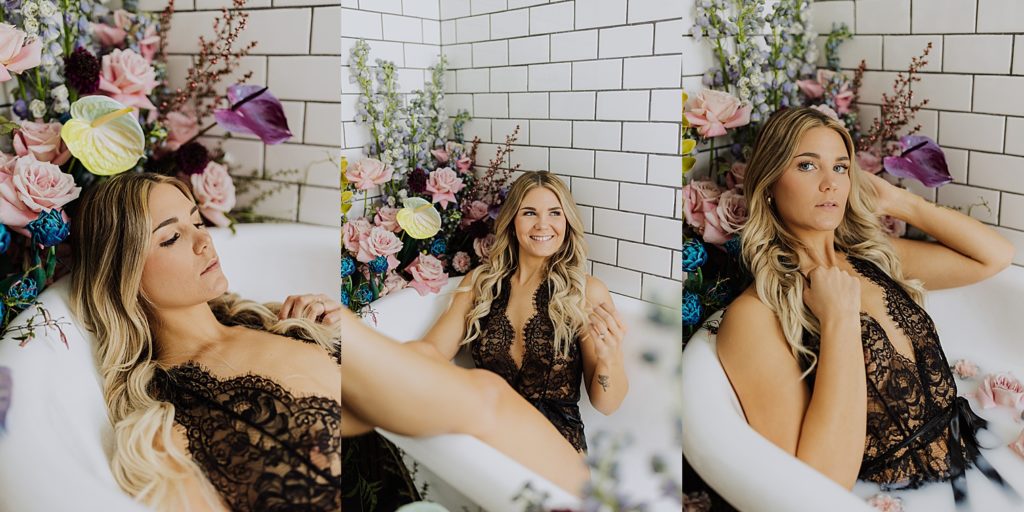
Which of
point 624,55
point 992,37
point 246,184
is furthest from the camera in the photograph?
point 246,184

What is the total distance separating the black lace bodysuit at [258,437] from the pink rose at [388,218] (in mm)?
331

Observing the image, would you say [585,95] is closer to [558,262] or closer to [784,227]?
[558,262]

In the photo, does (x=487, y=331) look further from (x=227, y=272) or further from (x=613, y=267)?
(x=227, y=272)

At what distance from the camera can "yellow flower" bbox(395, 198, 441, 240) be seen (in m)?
1.22

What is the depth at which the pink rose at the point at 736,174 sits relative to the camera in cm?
139

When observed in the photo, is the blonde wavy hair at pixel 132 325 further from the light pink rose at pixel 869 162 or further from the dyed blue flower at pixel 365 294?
the light pink rose at pixel 869 162

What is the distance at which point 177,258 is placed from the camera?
1240 millimetres

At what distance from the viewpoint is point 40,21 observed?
4.32 feet

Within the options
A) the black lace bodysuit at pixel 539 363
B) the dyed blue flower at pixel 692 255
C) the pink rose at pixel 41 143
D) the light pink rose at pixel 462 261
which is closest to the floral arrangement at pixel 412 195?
the light pink rose at pixel 462 261

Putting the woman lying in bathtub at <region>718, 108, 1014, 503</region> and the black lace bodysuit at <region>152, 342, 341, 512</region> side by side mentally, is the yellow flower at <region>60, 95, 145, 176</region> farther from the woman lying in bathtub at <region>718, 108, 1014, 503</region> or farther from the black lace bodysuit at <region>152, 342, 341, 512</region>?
the woman lying in bathtub at <region>718, 108, 1014, 503</region>

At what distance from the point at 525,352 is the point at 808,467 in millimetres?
482

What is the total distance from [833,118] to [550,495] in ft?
2.95

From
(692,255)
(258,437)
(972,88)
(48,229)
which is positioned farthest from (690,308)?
(48,229)

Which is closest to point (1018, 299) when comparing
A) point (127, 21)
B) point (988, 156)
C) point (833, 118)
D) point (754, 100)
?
point (988, 156)
